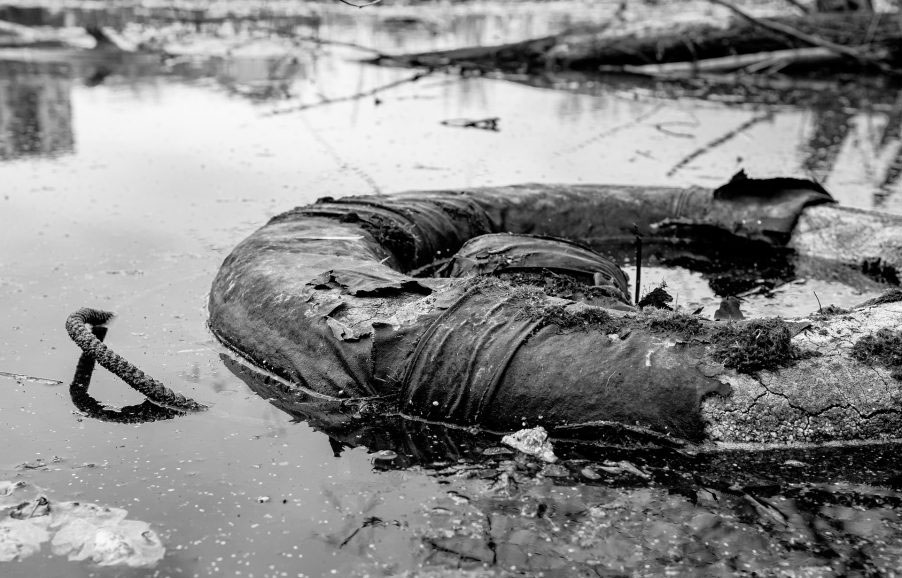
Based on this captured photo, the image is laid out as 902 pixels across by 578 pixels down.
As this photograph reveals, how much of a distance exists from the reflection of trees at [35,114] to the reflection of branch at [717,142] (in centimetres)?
441

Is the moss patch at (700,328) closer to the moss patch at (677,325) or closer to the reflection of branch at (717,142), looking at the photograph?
the moss patch at (677,325)

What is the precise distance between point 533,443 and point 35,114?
6.57 meters

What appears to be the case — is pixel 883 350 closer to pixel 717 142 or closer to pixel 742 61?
pixel 717 142

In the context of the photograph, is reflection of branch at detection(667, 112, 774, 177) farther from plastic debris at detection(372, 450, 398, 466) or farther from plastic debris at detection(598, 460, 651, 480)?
plastic debris at detection(372, 450, 398, 466)

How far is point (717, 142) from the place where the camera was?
7.89 meters

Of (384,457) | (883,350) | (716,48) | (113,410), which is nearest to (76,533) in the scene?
(113,410)

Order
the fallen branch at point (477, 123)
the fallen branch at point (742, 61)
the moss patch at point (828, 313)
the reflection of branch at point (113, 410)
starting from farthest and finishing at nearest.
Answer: the fallen branch at point (742, 61) → the fallen branch at point (477, 123) → the moss patch at point (828, 313) → the reflection of branch at point (113, 410)

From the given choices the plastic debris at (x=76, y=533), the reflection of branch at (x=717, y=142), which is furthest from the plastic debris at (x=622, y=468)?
the reflection of branch at (x=717, y=142)

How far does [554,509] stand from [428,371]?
0.72 m

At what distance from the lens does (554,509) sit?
2.60 meters

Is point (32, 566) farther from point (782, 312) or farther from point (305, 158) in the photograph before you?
point (305, 158)

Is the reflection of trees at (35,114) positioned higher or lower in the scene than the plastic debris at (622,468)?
higher

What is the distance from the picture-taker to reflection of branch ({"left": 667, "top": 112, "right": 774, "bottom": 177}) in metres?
7.04

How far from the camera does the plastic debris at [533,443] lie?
290cm
